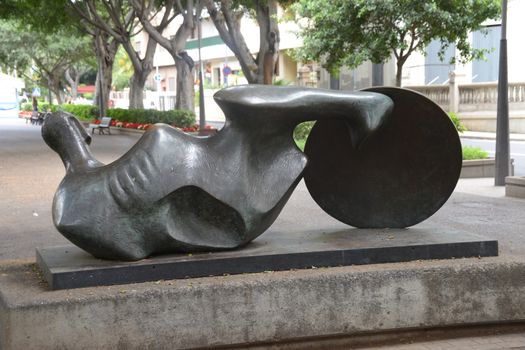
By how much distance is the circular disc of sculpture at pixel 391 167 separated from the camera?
6398 millimetres

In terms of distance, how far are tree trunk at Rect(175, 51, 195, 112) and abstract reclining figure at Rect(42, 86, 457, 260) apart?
2430cm

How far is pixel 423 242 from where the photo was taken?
600cm

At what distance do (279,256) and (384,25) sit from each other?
14.4 meters

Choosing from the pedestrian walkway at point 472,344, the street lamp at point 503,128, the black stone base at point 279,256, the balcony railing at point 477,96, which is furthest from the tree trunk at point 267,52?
the pedestrian walkway at point 472,344

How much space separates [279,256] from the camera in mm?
5633

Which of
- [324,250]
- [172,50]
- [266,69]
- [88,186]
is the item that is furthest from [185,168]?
[172,50]

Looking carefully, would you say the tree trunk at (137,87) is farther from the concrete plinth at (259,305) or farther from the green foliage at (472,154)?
the concrete plinth at (259,305)

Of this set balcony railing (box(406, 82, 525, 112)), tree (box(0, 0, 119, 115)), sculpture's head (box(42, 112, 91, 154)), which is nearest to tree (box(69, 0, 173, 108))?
tree (box(0, 0, 119, 115))

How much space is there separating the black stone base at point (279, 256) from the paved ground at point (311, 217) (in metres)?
0.48

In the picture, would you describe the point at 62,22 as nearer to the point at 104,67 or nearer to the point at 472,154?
the point at 104,67

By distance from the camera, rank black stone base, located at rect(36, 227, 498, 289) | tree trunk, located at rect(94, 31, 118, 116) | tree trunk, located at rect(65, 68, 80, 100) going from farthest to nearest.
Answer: tree trunk, located at rect(65, 68, 80, 100), tree trunk, located at rect(94, 31, 118, 116), black stone base, located at rect(36, 227, 498, 289)

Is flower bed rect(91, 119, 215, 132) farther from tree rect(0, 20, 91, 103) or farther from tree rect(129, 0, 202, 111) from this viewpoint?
tree rect(0, 20, 91, 103)

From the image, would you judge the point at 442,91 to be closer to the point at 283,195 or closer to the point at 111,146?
the point at 111,146

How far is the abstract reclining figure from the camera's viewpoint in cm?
547
